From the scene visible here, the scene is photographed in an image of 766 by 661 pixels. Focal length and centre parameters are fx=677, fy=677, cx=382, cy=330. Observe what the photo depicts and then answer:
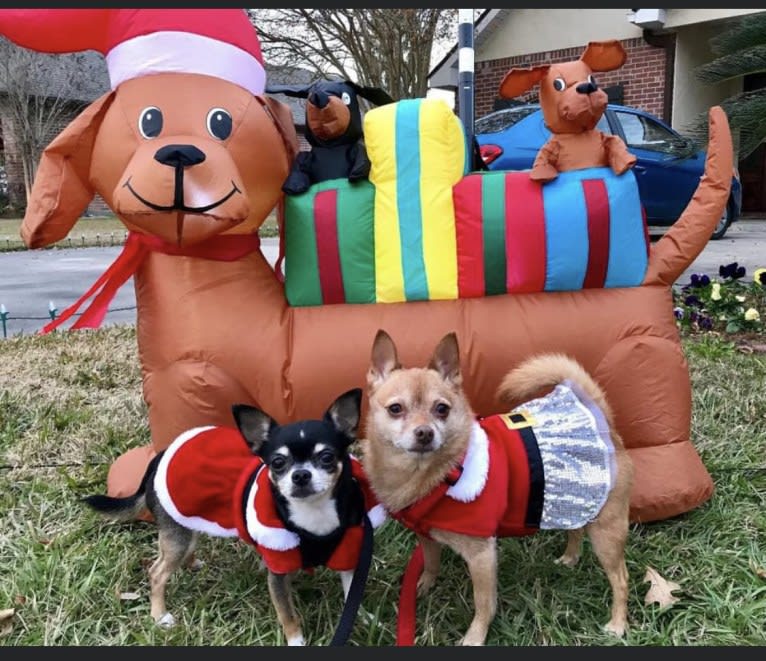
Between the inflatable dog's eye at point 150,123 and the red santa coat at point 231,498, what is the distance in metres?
1.23

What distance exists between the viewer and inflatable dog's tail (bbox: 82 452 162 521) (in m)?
2.74

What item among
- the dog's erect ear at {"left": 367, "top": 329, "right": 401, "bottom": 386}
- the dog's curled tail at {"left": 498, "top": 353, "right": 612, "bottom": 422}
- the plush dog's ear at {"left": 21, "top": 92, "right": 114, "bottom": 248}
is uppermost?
the plush dog's ear at {"left": 21, "top": 92, "right": 114, "bottom": 248}

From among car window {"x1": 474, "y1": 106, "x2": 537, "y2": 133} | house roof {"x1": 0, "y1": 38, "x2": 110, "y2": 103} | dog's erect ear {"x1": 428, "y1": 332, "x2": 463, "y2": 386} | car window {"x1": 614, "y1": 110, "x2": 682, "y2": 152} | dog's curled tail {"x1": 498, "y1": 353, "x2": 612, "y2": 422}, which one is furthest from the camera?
house roof {"x1": 0, "y1": 38, "x2": 110, "y2": 103}

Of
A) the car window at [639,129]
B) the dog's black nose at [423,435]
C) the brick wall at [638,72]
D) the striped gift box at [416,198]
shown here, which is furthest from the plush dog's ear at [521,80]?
the brick wall at [638,72]

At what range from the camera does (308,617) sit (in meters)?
2.64

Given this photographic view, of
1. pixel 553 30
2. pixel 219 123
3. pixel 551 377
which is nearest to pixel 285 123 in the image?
pixel 219 123

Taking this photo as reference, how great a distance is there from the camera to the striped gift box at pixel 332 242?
3061 mm

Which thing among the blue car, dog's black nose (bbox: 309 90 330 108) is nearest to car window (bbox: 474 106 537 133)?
the blue car

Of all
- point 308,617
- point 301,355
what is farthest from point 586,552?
point 301,355

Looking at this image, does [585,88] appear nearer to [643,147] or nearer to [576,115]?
[576,115]

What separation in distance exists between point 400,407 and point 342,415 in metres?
0.22

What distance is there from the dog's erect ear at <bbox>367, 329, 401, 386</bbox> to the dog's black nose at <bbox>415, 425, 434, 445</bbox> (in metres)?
0.37

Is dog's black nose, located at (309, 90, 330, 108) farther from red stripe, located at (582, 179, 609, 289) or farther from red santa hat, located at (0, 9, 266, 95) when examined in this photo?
red stripe, located at (582, 179, 609, 289)

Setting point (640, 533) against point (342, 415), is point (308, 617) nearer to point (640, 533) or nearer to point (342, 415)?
point (342, 415)
